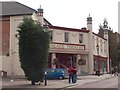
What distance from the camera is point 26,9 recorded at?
4978cm

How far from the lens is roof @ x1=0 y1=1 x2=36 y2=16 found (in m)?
47.7

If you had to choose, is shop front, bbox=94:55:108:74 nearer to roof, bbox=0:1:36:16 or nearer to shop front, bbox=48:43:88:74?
shop front, bbox=48:43:88:74

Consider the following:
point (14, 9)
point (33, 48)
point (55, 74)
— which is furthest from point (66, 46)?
point (33, 48)

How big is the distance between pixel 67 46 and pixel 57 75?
12461 mm

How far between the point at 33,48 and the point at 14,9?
2116 centimetres

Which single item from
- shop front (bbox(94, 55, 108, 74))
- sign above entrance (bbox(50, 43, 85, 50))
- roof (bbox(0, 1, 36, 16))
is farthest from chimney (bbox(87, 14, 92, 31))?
roof (bbox(0, 1, 36, 16))

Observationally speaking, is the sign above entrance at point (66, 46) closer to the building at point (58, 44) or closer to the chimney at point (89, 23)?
the building at point (58, 44)

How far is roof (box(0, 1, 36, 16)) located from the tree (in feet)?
54.3

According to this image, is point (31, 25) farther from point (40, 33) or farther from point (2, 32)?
point (2, 32)

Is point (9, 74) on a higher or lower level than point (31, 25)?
lower

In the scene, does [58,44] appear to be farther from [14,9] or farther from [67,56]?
[14,9]

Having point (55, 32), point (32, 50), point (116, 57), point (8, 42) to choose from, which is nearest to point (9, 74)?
point (8, 42)

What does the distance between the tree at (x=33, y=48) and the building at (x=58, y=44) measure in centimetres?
1400

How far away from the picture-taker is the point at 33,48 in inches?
1182
